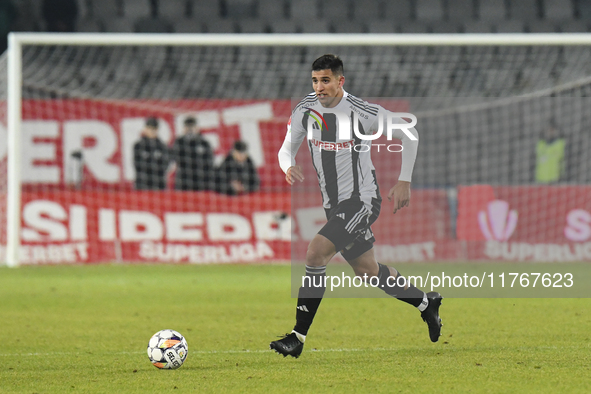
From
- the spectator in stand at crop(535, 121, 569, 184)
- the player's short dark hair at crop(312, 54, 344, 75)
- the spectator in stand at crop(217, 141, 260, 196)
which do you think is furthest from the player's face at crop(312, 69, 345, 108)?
the spectator in stand at crop(535, 121, 569, 184)

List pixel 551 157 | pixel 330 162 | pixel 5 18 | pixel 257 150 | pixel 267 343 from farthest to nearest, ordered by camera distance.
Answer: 1. pixel 5 18
2. pixel 257 150
3. pixel 551 157
4. pixel 267 343
5. pixel 330 162

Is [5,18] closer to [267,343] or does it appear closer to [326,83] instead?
[267,343]

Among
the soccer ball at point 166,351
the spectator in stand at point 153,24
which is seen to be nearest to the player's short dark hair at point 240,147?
the spectator in stand at point 153,24

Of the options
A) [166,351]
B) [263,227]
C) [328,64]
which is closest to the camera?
[166,351]

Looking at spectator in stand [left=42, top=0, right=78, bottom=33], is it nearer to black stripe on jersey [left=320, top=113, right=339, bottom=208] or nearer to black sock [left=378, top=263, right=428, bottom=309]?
black stripe on jersey [left=320, top=113, right=339, bottom=208]

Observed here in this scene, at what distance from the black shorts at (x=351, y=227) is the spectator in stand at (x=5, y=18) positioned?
13002mm

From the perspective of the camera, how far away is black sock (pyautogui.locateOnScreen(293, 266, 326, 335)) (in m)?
5.34

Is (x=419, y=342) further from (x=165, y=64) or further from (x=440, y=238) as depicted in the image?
(x=165, y=64)

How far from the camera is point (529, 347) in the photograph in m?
5.59

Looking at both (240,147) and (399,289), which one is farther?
(240,147)

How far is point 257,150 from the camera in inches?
586

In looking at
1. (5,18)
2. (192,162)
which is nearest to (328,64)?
(192,162)

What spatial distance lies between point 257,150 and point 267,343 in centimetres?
904

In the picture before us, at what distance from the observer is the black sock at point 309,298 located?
210 inches
